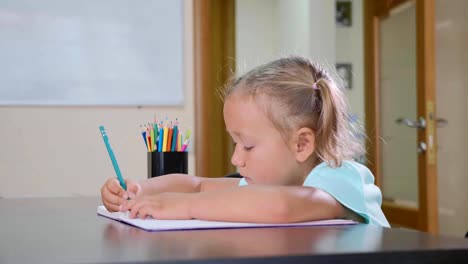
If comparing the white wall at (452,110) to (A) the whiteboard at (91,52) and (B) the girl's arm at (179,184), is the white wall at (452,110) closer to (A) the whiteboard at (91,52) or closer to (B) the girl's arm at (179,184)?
(A) the whiteboard at (91,52)

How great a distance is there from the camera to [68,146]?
2.63 meters

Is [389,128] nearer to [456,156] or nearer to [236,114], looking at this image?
[456,156]

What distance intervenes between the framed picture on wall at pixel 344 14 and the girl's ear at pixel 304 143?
5.80 meters

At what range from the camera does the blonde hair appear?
100cm

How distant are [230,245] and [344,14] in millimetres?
6323

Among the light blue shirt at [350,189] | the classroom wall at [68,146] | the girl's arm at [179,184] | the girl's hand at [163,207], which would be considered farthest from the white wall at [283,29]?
the girl's hand at [163,207]

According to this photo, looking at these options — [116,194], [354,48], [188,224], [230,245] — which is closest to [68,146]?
[116,194]

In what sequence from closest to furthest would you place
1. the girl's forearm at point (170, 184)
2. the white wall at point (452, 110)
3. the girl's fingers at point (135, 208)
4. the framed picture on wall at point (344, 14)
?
the girl's fingers at point (135, 208)
the girl's forearm at point (170, 184)
the white wall at point (452, 110)
the framed picture on wall at point (344, 14)

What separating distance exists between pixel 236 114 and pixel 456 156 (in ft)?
10.9

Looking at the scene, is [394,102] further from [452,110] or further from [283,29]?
[283,29]

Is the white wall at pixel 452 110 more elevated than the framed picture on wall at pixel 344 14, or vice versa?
the framed picture on wall at pixel 344 14

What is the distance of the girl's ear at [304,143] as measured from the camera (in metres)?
1.00

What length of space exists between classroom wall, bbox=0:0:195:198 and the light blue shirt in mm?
1741

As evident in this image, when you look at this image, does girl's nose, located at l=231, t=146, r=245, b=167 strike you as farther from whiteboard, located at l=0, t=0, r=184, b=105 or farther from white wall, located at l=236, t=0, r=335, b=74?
white wall, located at l=236, t=0, r=335, b=74
